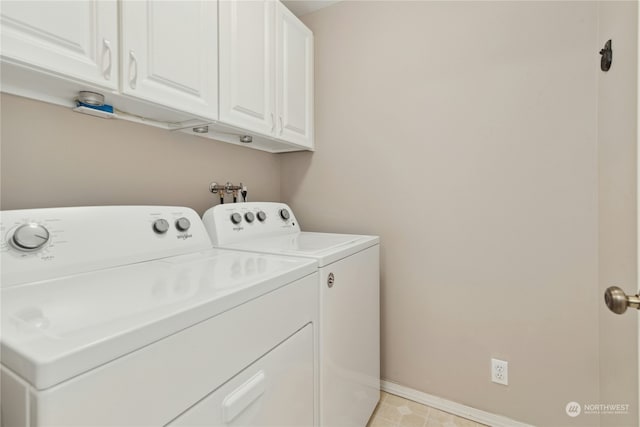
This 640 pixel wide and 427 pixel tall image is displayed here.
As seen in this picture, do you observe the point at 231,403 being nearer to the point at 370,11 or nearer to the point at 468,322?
the point at 468,322

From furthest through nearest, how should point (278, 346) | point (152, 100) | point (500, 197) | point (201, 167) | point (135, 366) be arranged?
point (201, 167), point (500, 197), point (152, 100), point (278, 346), point (135, 366)

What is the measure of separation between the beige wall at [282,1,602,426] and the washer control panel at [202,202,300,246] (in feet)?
1.05

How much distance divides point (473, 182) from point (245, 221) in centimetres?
117

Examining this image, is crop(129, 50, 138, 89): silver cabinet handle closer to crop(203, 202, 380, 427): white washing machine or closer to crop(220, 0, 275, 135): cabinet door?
crop(220, 0, 275, 135): cabinet door

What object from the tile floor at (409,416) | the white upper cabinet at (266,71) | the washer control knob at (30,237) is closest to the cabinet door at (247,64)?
the white upper cabinet at (266,71)

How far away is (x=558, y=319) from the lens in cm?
134

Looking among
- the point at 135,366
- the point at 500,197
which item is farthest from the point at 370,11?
the point at 135,366

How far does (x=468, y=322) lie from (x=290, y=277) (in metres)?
1.15

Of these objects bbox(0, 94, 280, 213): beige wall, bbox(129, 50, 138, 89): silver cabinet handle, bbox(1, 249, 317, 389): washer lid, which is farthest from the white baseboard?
bbox(129, 50, 138, 89): silver cabinet handle

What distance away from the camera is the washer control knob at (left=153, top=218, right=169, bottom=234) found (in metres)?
1.08

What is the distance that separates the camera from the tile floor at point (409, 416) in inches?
58.8

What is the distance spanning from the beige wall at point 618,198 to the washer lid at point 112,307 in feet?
3.30

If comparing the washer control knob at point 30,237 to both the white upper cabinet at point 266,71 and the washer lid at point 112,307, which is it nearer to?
the washer lid at point 112,307

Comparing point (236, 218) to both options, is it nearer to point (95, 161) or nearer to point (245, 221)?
point (245, 221)
